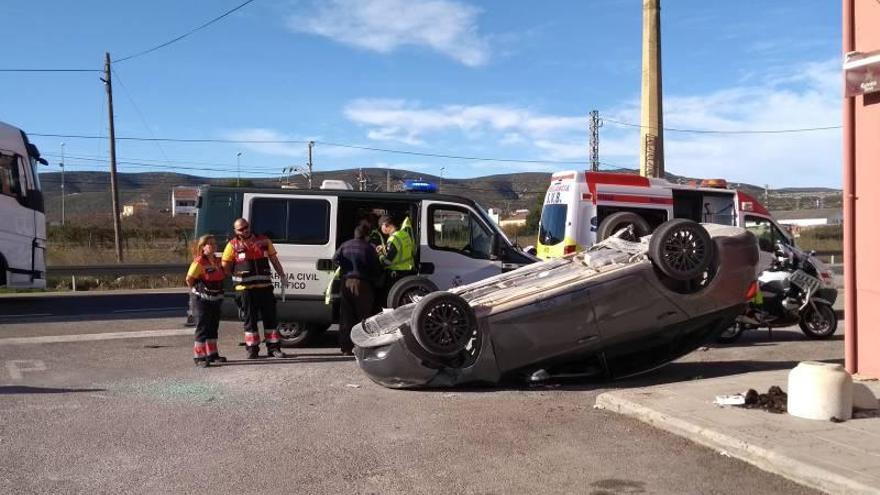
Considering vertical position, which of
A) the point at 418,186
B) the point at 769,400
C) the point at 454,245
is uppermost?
the point at 418,186

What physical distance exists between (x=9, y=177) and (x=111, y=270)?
10.5 metres

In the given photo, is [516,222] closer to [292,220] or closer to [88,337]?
[88,337]

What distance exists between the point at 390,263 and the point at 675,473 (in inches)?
232

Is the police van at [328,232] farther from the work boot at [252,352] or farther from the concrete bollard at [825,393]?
the concrete bollard at [825,393]

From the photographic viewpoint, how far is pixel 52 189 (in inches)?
4643

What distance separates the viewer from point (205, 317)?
9547 millimetres

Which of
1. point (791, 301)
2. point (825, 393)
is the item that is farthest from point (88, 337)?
point (791, 301)

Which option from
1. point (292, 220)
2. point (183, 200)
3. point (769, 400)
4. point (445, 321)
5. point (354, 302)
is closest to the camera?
point (769, 400)

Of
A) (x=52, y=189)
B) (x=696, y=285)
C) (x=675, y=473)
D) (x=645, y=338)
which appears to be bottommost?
(x=675, y=473)

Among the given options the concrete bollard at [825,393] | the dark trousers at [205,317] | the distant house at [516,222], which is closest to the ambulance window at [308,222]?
the dark trousers at [205,317]

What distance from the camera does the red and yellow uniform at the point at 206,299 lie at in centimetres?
955

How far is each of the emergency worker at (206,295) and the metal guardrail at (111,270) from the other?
18229mm

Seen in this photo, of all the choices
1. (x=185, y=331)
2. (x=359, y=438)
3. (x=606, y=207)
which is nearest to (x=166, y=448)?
(x=359, y=438)

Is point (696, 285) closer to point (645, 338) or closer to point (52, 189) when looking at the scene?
point (645, 338)
